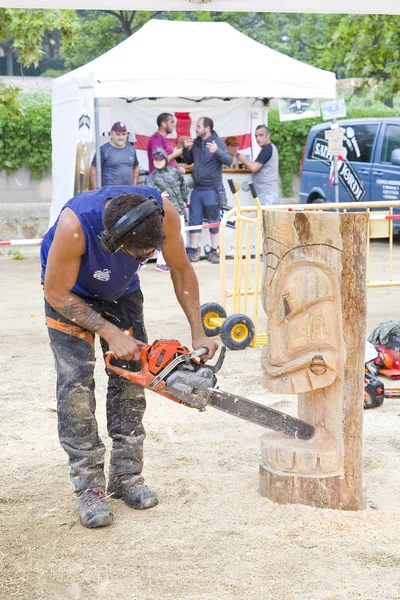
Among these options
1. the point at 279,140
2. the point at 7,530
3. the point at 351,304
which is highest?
the point at 279,140

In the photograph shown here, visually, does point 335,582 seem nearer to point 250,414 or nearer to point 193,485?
point 250,414

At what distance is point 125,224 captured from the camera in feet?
9.84

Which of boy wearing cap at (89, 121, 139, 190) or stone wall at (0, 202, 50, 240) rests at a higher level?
boy wearing cap at (89, 121, 139, 190)

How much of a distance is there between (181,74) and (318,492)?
8.24 meters

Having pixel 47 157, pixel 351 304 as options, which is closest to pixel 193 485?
pixel 351 304

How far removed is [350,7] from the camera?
452 cm

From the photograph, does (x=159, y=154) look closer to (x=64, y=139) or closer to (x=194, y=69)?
(x=194, y=69)

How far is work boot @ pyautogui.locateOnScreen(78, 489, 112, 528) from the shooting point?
339cm

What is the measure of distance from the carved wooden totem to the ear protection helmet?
58cm

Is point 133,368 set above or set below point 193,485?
above

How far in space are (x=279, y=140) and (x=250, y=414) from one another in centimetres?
1541

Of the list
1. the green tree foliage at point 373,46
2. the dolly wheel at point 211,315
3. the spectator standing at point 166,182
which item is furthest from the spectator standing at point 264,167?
the dolly wheel at point 211,315

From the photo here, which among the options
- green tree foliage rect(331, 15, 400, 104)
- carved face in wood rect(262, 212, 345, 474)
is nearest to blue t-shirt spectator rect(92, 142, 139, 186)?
green tree foliage rect(331, 15, 400, 104)

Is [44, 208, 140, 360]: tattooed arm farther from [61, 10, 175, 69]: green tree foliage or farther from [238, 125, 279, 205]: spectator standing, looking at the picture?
[61, 10, 175, 69]: green tree foliage
